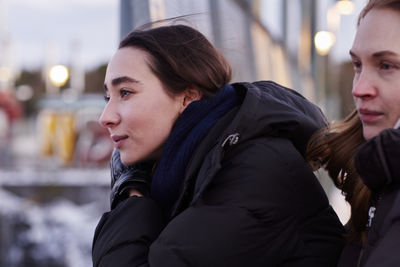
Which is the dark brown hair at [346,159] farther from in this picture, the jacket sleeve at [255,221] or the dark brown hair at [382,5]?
the dark brown hair at [382,5]

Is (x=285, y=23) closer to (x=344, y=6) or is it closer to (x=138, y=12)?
(x=344, y=6)

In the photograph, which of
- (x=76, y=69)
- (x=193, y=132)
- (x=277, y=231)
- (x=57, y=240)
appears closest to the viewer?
(x=277, y=231)

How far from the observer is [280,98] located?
1635 mm

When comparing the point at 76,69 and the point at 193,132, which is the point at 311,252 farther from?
the point at 76,69

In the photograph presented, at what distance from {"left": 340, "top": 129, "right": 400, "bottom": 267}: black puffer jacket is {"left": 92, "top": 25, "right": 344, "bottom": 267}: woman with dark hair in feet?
0.83

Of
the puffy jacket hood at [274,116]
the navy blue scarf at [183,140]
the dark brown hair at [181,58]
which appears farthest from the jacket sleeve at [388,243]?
the dark brown hair at [181,58]

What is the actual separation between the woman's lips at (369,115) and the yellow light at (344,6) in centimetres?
1061

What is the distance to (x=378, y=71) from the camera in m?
1.26

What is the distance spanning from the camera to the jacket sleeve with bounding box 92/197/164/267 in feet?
4.86

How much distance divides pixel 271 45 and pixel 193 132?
5555 mm

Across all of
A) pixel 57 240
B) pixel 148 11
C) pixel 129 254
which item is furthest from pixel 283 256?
pixel 57 240

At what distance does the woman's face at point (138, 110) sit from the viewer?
164 centimetres

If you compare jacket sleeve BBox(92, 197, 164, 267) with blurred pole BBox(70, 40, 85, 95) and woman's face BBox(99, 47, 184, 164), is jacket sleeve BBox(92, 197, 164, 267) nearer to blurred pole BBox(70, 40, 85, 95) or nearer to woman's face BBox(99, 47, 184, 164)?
woman's face BBox(99, 47, 184, 164)

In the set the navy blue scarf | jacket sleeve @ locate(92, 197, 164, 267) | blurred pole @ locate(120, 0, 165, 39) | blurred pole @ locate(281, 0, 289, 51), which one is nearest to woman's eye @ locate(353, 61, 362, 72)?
the navy blue scarf
